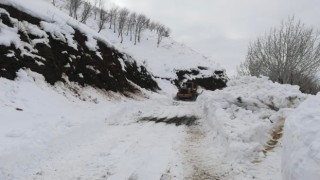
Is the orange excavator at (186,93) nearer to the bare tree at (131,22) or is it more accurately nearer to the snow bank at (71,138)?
the snow bank at (71,138)

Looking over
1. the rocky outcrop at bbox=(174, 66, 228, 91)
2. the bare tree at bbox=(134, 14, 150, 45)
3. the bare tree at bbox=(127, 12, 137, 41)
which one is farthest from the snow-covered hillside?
the bare tree at bbox=(127, 12, 137, 41)

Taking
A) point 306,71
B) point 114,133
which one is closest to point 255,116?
point 114,133

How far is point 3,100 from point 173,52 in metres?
65.6

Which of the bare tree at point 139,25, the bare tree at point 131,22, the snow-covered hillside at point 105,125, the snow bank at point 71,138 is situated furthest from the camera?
the bare tree at point 131,22

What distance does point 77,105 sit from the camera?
16422 mm

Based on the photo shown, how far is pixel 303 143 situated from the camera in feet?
16.6

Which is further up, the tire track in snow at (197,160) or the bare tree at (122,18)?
the bare tree at (122,18)

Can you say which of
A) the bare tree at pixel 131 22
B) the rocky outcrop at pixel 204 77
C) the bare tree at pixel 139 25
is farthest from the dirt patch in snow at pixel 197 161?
the bare tree at pixel 131 22

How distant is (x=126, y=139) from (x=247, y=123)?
3803 millimetres

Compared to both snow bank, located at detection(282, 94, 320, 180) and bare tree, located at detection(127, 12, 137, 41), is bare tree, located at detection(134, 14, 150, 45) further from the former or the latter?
snow bank, located at detection(282, 94, 320, 180)

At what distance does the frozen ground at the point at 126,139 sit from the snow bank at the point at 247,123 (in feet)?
0.08

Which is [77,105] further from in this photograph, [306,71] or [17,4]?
[306,71]

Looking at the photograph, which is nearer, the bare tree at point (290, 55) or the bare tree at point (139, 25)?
the bare tree at point (290, 55)

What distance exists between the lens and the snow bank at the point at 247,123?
8.37 m
